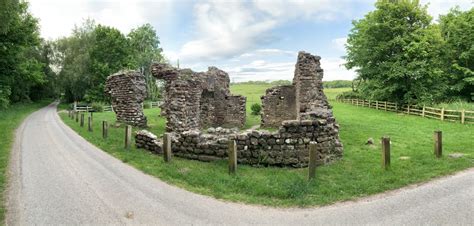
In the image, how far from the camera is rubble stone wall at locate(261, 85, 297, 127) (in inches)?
809

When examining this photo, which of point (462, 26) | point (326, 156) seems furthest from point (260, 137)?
point (462, 26)

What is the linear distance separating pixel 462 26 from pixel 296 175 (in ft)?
108

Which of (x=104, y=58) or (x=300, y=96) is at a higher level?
(x=104, y=58)

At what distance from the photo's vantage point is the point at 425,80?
27938 millimetres

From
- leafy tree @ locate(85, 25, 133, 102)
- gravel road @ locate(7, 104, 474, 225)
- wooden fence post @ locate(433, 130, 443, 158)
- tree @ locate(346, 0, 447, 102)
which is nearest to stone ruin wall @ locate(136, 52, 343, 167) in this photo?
gravel road @ locate(7, 104, 474, 225)

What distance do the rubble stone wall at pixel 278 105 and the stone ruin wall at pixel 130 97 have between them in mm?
8462

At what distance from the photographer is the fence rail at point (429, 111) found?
19727mm

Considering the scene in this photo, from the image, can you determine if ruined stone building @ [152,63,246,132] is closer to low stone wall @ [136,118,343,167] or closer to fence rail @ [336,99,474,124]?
low stone wall @ [136,118,343,167]

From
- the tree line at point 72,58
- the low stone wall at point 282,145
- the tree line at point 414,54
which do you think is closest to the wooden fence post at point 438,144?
the low stone wall at point 282,145

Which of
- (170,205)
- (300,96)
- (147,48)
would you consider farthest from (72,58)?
(170,205)

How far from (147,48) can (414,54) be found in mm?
48935

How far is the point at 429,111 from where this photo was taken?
78.5ft

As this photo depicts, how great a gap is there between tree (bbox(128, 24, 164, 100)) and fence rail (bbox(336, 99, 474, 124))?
41.7 m

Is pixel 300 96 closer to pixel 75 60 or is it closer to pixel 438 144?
Answer: pixel 438 144
